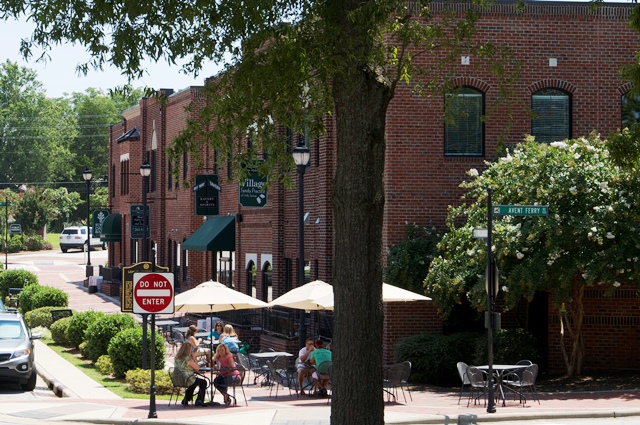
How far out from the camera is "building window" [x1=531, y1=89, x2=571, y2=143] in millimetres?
27266

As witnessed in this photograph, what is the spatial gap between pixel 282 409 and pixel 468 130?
10114 millimetres

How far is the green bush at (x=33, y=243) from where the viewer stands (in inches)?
3666

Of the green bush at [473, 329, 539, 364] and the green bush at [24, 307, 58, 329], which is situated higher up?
the green bush at [473, 329, 539, 364]

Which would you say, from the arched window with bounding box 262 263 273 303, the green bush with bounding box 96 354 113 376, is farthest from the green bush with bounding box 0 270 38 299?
the green bush with bounding box 96 354 113 376

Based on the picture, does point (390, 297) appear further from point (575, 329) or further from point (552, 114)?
point (552, 114)

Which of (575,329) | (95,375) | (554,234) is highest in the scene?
(554,234)

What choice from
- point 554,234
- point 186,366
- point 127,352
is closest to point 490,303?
point 554,234

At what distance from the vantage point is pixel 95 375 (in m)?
26.4

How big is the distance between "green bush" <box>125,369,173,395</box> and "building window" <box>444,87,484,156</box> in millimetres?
8924

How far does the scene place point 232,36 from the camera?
14.2 metres

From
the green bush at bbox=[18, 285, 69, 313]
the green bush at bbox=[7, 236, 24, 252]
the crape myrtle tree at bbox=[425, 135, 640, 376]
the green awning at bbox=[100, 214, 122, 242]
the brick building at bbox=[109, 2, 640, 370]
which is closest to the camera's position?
the crape myrtle tree at bbox=[425, 135, 640, 376]

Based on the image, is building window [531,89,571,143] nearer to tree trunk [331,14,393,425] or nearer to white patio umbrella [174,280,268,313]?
white patio umbrella [174,280,268,313]

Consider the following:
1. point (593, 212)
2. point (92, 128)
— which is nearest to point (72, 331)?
point (593, 212)

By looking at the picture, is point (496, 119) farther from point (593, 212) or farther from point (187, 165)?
point (187, 165)
